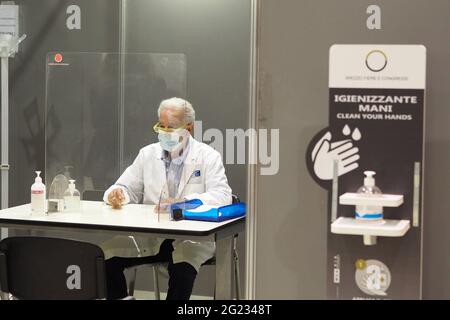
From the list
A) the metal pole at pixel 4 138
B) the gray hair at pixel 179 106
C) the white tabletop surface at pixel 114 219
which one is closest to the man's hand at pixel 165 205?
the white tabletop surface at pixel 114 219

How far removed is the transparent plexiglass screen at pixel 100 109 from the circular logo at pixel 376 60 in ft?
6.56

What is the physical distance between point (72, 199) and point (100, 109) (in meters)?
0.72

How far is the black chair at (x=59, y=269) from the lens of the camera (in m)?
2.99

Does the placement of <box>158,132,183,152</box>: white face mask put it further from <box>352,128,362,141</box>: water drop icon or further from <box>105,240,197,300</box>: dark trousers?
<box>352,128,362,141</box>: water drop icon

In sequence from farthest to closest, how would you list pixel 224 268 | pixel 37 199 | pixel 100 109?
pixel 100 109 → pixel 37 199 → pixel 224 268

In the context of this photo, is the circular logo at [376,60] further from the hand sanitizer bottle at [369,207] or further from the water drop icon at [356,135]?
the hand sanitizer bottle at [369,207]

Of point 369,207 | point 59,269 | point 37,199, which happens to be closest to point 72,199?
point 37,199

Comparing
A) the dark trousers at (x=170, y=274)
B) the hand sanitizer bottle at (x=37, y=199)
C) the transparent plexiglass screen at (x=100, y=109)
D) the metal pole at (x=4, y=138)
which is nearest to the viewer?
the hand sanitizer bottle at (x=37, y=199)

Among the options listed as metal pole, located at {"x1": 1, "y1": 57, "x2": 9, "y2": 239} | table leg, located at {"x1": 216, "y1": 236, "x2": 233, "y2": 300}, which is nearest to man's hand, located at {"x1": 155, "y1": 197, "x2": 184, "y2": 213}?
table leg, located at {"x1": 216, "y1": 236, "x2": 233, "y2": 300}

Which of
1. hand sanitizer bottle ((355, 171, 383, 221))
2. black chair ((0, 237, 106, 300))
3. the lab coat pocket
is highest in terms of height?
hand sanitizer bottle ((355, 171, 383, 221))

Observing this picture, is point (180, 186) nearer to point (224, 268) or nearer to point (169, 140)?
point (169, 140)

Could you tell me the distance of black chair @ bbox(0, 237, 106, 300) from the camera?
299 cm

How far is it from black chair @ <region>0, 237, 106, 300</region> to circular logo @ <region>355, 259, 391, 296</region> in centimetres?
121

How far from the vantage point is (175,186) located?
12.2ft
